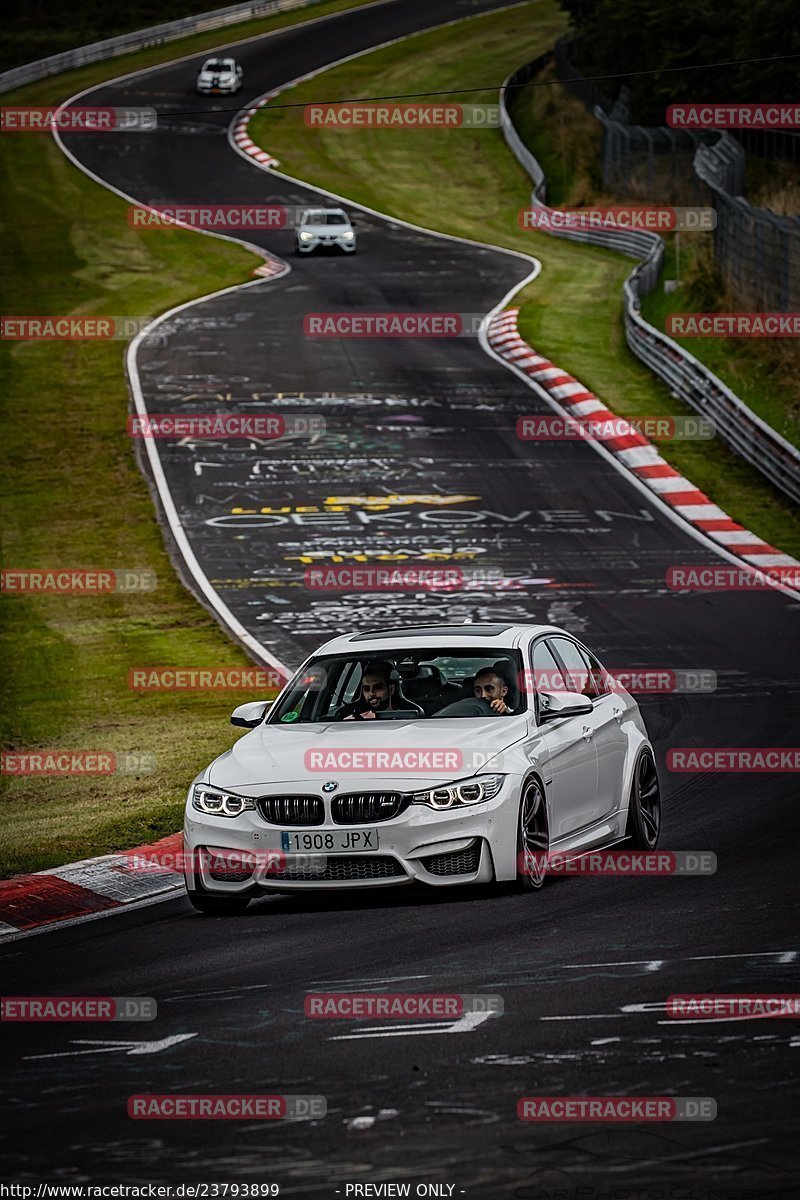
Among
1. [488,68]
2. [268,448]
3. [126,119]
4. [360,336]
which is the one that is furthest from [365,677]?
[488,68]

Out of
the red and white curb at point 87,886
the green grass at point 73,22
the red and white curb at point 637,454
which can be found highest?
the red and white curb at point 87,886

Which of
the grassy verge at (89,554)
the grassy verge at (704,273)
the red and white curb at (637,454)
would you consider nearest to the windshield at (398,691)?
the grassy verge at (89,554)

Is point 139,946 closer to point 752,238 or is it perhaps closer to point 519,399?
point 519,399

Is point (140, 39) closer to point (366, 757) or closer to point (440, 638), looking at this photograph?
point (440, 638)

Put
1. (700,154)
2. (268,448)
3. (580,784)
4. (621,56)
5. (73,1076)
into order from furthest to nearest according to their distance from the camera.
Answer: (621,56) → (700,154) → (268,448) → (580,784) → (73,1076)

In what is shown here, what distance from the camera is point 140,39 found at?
3484 inches

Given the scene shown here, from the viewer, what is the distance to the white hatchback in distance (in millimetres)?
10180

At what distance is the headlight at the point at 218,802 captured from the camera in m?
10.5

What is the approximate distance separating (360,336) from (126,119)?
3390cm

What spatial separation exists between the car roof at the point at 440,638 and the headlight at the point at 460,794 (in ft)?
4.79

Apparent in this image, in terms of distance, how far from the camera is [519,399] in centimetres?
3534

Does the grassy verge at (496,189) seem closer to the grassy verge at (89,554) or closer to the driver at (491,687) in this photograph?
the grassy verge at (89,554)

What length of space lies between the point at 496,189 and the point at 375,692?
54024 mm

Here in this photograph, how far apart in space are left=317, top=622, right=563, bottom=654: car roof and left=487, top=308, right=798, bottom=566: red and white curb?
13.2m
